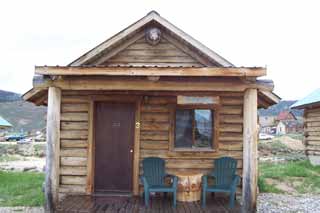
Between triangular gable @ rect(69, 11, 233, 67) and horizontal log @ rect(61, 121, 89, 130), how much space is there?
137 cm

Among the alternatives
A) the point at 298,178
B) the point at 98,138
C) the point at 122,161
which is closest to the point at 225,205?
the point at 122,161

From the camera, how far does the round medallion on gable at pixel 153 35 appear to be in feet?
25.1

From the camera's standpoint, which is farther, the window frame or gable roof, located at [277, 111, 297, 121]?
gable roof, located at [277, 111, 297, 121]

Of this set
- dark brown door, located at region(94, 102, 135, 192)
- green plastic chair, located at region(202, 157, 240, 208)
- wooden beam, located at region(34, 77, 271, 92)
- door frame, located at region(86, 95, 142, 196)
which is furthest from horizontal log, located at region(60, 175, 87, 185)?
green plastic chair, located at region(202, 157, 240, 208)

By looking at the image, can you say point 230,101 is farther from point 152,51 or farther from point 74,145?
point 74,145

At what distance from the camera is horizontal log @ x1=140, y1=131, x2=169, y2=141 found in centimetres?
739

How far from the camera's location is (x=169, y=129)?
7.37 m

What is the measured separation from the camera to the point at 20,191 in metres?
9.30

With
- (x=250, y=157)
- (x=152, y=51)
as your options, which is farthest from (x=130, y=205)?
(x=152, y=51)

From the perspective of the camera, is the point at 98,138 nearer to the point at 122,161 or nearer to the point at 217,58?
the point at 122,161

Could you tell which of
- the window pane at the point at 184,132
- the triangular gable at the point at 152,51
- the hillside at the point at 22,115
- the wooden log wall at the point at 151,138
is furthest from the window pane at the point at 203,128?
the hillside at the point at 22,115

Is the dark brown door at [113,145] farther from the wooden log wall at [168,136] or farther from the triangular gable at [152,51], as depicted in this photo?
the triangular gable at [152,51]

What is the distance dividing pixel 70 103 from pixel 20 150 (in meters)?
23.1

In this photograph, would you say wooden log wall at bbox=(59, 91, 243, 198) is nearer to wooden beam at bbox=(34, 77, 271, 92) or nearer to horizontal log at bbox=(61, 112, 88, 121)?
horizontal log at bbox=(61, 112, 88, 121)
